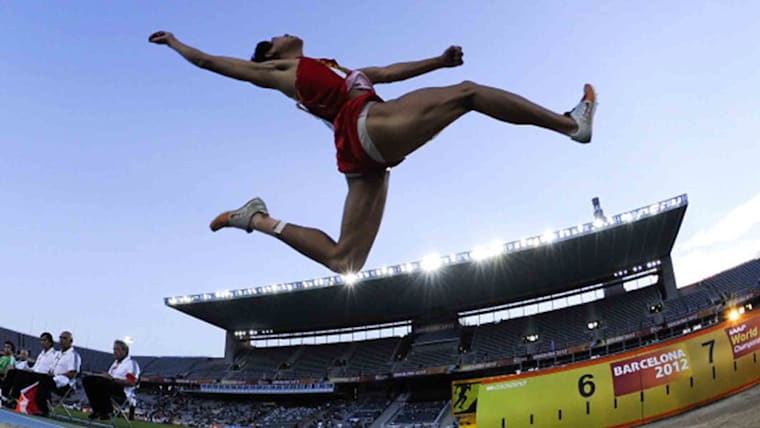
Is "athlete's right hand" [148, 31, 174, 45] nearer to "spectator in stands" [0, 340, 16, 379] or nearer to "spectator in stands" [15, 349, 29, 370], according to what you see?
"spectator in stands" [15, 349, 29, 370]

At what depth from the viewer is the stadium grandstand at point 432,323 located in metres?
35.4

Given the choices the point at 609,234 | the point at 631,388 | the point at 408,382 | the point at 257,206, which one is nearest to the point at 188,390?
the point at 408,382

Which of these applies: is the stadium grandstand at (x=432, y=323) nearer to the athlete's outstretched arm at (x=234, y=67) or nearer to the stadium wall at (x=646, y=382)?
the stadium wall at (x=646, y=382)

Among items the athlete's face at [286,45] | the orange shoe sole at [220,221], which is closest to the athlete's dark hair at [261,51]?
the athlete's face at [286,45]

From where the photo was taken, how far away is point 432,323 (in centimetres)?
4641

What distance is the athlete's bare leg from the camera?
3.68 m

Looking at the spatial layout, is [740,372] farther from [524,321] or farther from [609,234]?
[524,321]

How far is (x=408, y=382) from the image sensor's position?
143 ft

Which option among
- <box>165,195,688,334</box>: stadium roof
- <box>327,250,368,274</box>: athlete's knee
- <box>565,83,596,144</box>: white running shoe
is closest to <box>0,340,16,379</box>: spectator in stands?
<box>327,250,368,274</box>: athlete's knee

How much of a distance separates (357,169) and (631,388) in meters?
13.8

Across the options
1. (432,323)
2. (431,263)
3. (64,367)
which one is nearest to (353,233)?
(64,367)

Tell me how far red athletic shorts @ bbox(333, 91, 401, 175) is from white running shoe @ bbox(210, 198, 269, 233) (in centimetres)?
87

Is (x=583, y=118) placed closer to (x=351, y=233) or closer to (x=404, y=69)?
(x=404, y=69)

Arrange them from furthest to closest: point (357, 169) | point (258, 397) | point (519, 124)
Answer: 1. point (258, 397)
2. point (357, 169)
3. point (519, 124)
